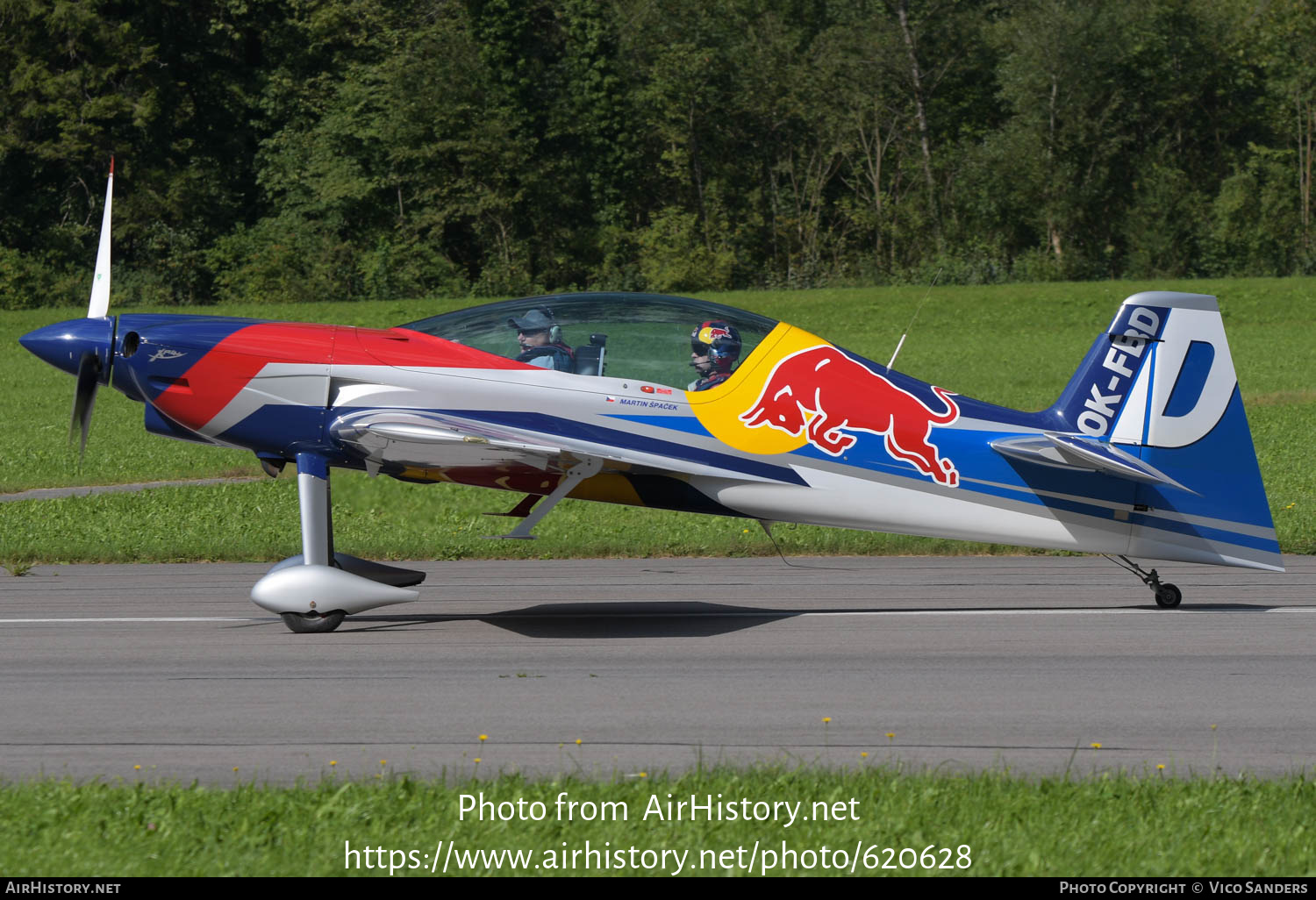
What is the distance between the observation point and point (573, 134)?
182 feet

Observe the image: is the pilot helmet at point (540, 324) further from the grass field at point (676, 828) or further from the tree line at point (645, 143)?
the tree line at point (645, 143)

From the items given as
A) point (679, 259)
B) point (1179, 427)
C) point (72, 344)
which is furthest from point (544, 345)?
point (679, 259)

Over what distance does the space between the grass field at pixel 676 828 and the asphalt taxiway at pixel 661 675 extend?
18.6 inches

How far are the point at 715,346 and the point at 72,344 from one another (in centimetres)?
437

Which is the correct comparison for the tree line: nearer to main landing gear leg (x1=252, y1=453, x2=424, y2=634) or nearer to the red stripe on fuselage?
the red stripe on fuselage

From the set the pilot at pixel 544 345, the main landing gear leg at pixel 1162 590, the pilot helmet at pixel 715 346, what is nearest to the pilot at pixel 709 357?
the pilot helmet at pixel 715 346

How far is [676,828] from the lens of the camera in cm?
536

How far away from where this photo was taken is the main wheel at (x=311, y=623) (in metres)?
9.33

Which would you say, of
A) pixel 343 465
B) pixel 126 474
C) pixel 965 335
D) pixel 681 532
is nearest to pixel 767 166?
pixel 965 335

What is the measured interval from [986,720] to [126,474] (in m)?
15.0

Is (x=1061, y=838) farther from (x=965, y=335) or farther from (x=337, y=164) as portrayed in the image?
(x=337, y=164)

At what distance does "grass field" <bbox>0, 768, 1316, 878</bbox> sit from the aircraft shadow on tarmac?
3644 mm

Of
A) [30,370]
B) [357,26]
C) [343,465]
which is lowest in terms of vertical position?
[30,370]

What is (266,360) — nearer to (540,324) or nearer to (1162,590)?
(540,324)
